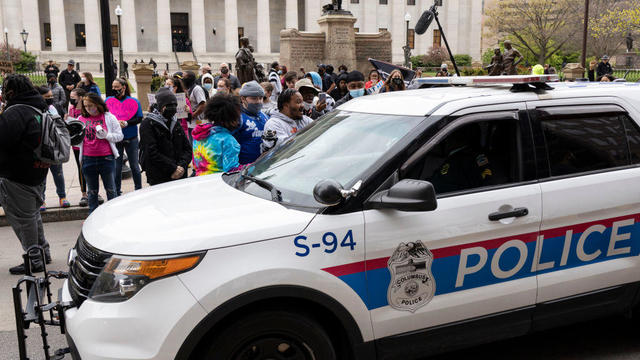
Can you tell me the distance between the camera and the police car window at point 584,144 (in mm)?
3984

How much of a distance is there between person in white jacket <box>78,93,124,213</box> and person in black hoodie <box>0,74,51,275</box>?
1.85 m

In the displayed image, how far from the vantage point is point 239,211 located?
344 centimetres

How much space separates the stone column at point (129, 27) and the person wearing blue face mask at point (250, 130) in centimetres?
6262

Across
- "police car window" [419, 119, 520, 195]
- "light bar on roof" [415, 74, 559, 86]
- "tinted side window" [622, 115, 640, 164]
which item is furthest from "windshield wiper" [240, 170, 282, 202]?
"tinted side window" [622, 115, 640, 164]

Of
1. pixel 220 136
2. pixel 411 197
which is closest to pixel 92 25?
pixel 220 136

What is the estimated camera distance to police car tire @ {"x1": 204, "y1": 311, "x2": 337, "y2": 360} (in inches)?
123

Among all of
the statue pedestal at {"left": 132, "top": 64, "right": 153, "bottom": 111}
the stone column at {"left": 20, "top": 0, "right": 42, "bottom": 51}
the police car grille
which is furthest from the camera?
the stone column at {"left": 20, "top": 0, "right": 42, "bottom": 51}

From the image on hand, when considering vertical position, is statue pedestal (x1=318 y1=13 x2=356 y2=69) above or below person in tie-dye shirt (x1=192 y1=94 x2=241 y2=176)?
above

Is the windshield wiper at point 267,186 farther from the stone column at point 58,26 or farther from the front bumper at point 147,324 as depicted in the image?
the stone column at point 58,26

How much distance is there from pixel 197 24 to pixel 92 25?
38.2 ft

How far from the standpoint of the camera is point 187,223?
3.31m

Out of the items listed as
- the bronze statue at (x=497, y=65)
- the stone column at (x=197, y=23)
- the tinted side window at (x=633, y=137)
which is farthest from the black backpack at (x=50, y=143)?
the stone column at (x=197, y=23)

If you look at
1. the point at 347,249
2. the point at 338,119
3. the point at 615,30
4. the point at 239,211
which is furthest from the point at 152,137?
the point at 615,30

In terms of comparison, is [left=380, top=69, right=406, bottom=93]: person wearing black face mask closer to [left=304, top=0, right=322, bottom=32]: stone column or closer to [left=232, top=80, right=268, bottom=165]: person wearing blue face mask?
[left=232, top=80, right=268, bottom=165]: person wearing blue face mask
